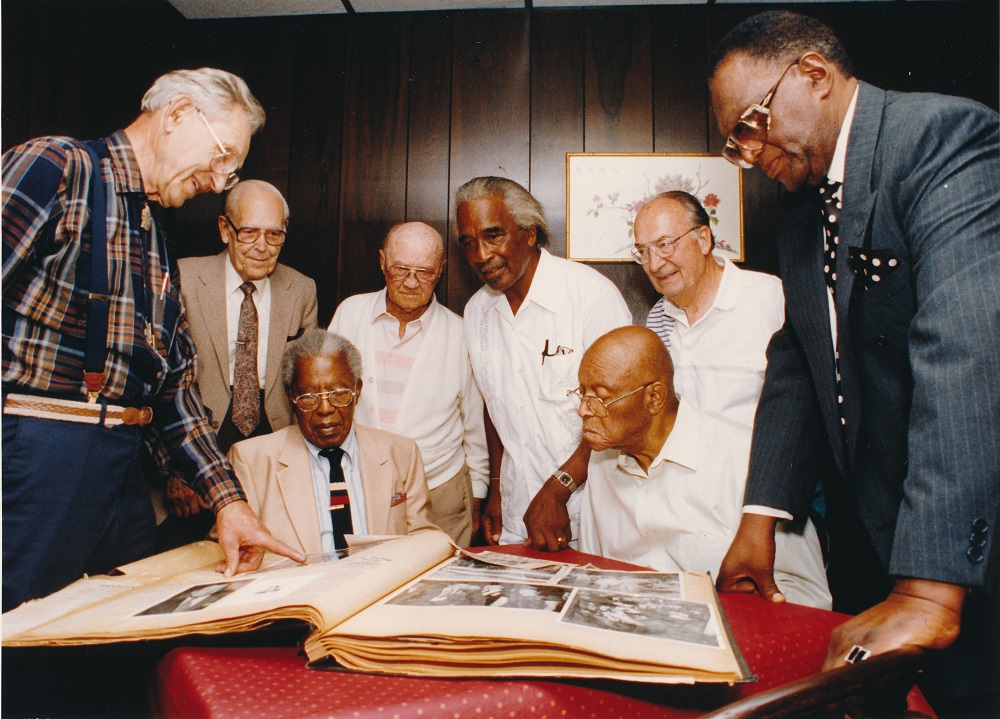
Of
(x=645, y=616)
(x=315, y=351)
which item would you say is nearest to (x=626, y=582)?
(x=645, y=616)

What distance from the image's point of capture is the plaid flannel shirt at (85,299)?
110cm

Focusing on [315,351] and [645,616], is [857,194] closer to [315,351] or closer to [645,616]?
[645,616]

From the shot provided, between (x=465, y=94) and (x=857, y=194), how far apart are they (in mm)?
2463

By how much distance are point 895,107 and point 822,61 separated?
176 mm

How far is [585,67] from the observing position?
3.08 m

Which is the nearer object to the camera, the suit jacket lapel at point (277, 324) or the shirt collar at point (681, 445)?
the shirt collar at point (681, 445)

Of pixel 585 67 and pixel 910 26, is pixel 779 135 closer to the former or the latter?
pixel 585 67

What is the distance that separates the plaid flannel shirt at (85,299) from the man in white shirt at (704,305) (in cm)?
158

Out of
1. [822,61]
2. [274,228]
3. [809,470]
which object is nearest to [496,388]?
[274,228]

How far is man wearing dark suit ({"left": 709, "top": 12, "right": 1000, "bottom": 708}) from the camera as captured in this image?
0.76 meters

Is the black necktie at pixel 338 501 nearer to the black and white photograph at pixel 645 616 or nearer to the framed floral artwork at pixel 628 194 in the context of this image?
the black and white photograph at pixel 645 616

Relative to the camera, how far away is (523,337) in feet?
8.24

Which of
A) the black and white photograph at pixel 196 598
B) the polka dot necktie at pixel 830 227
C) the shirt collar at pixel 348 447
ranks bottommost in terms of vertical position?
the black and white photograph at pixel 196 598

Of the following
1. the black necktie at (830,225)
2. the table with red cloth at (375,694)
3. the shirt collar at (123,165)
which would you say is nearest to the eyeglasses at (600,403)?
the black necktie at (830,225)
